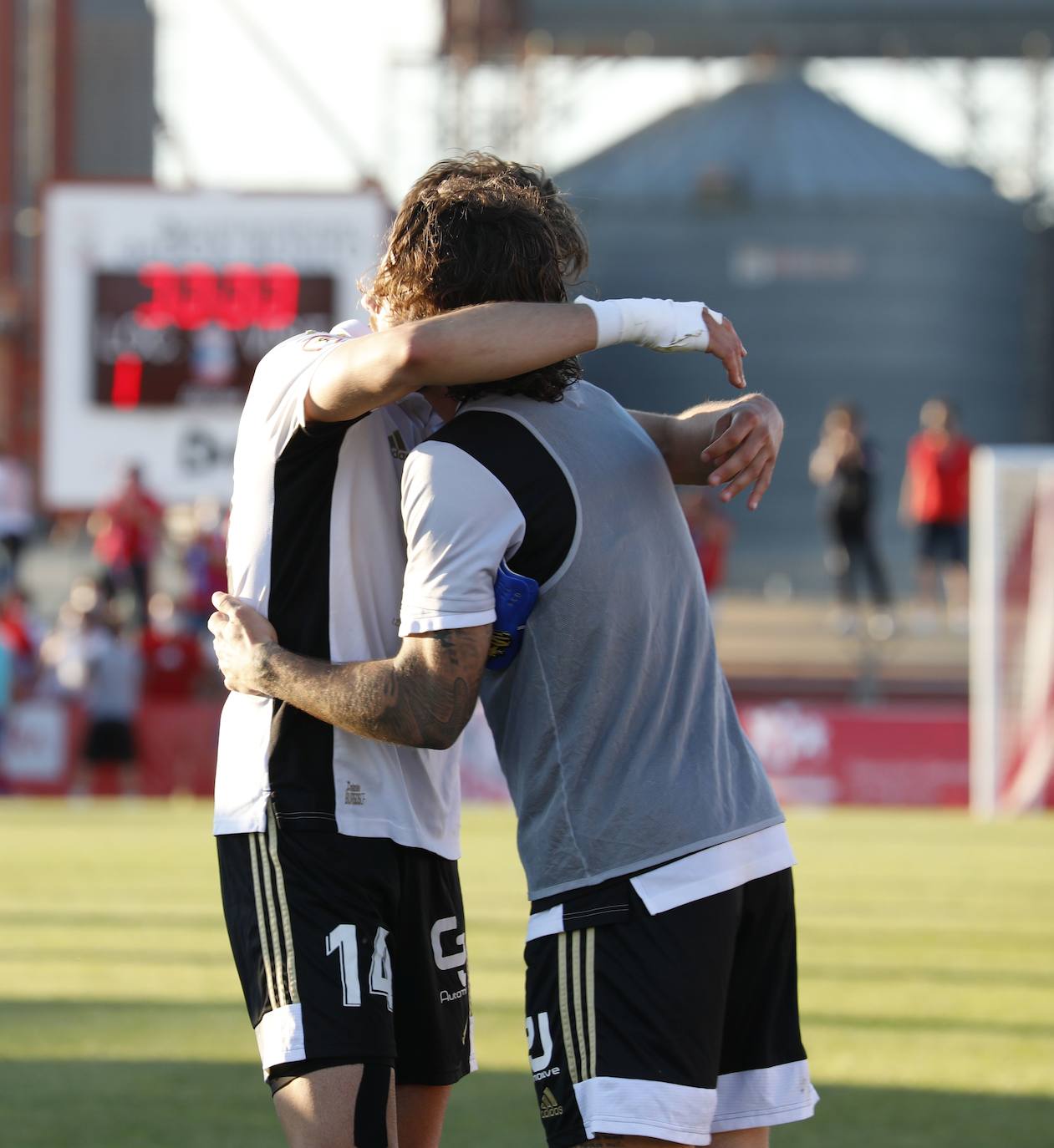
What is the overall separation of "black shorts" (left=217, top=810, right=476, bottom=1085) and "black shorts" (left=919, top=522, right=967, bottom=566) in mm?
17588

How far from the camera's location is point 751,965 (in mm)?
2988

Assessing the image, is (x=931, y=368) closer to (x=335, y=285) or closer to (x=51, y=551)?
(x=51, y=551)

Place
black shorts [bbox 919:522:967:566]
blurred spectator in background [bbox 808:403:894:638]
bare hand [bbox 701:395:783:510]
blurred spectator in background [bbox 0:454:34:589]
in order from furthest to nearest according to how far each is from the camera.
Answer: black shorts [bbox 919:522:967:566]
blurred spectator in background [bbox 0:454:34:589]
blurred spectator in background [bbox 808:403:894:638]
bare hand [bbox 701:395:783:510]

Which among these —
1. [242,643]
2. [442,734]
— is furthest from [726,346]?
[242,643]

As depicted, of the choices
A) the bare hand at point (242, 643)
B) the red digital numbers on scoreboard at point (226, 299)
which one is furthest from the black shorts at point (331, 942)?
the red digital numbers on scoreboard at point (226, 299)

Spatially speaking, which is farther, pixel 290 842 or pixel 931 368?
pixel 931 368

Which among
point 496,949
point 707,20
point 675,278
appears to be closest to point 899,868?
point 496,949

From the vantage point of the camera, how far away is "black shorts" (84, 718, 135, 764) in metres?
16.9

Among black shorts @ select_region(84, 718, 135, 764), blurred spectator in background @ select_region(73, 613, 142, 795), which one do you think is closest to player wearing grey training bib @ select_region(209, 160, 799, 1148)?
blurred spectator in background @ select_region(73, 613, 142, 795)

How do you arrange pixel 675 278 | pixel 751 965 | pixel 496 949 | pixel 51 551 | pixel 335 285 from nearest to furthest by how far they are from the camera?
pixel 751 965
pixel 496 949
pixel 335 285
pixel 51 551
pixel 675 278

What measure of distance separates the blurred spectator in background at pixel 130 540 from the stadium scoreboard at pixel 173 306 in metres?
0.62

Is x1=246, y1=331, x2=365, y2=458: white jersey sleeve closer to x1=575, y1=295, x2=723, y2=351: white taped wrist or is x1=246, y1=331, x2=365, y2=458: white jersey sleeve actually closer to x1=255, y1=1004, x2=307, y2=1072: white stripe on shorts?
x1=575, y1=295, x2=723, y2=351: white taped wrist

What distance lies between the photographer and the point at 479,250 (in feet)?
9.50

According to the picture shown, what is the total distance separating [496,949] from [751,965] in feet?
17.3
